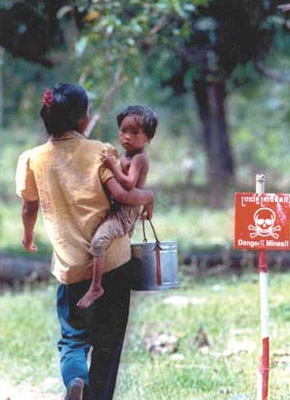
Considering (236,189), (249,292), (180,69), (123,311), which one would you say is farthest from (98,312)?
(236,189)

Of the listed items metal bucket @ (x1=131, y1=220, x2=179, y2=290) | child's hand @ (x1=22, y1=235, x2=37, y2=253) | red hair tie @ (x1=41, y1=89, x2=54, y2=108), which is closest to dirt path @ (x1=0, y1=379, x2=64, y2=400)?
child's hand @ (x1=22, y1=235, x2=37, y2=253)

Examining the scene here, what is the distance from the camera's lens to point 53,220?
5188 millimetres

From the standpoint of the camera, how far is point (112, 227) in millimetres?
5102

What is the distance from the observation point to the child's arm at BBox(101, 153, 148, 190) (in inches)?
199

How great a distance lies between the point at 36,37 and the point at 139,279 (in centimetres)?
720

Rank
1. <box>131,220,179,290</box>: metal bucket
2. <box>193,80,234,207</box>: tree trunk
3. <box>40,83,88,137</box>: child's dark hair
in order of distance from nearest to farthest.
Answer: <box>40,83,88,137</box>: child's dark hair → <box>131,220,179,290</box>: metal bucket → <box>193,80,234,207</box>: tree trunk

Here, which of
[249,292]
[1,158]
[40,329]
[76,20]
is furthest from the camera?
[1,158]

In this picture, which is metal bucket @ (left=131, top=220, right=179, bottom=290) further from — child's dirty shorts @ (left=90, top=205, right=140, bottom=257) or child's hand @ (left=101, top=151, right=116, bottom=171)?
child's hand @ (left=101, top=151, right=116, bottom=171)

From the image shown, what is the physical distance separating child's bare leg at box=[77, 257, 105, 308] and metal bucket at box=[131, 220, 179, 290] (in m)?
0.29

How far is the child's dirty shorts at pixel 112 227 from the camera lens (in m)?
5.06

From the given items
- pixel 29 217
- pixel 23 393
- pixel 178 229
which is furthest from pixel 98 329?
pixel 178 229

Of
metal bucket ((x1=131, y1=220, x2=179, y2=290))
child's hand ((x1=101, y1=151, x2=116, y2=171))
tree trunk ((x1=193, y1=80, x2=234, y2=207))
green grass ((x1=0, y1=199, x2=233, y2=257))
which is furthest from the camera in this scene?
tree trunk ((x1=193, y1=80, x2=234, y2=207))

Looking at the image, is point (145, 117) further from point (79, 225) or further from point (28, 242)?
point (28, 242)

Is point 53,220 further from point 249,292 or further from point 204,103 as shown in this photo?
point 204,103
